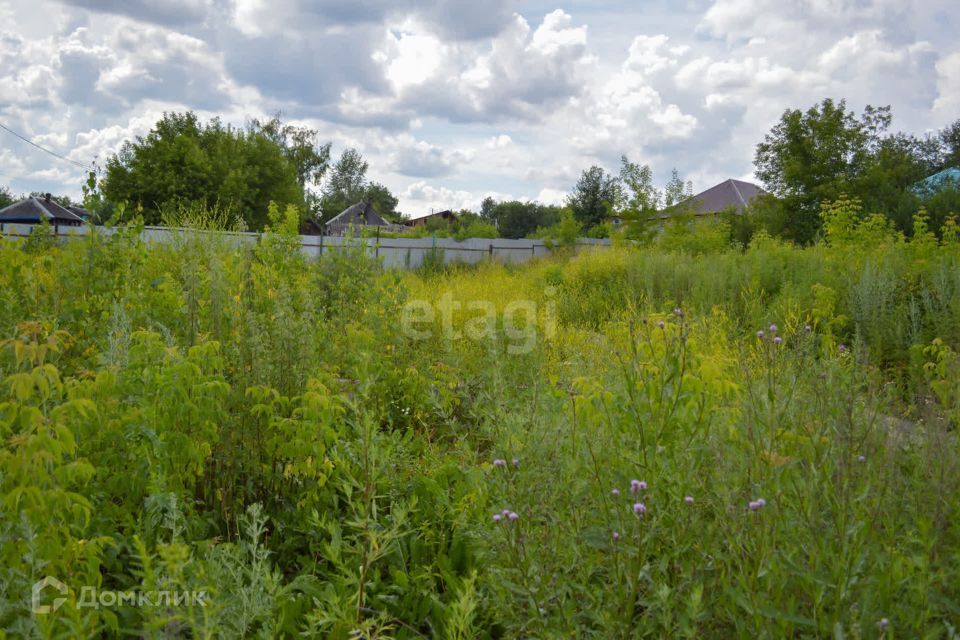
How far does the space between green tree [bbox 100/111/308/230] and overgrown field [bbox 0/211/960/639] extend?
21459 mm

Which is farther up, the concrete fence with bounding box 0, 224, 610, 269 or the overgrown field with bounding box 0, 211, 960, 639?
the concrete fence with bounding box 0, 224, 610, 269

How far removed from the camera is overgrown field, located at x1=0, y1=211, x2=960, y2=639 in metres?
1.48

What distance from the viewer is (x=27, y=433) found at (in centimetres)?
169

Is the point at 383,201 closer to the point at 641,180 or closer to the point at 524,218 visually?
the point at 524,218

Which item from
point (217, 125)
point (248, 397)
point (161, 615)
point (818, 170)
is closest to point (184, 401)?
point (248, 397)

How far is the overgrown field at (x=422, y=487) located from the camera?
4.85 ft

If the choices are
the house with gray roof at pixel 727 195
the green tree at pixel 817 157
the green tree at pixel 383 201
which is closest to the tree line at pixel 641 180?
the green tree at pixel 817 157

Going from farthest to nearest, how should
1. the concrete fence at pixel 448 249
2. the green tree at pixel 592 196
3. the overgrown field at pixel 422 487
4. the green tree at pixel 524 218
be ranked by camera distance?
the green tree at pixel 524 218
the green tree at pixel 592 196
the concrete fence at pixel 448 249
the overgrown field at pixel 422 487

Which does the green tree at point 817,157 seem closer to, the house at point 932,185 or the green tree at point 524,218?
the house at point 932,185

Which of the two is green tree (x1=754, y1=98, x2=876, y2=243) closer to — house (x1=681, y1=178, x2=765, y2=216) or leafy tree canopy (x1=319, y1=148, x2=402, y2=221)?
house (x1=681, y1=178, x2=765, y2=216)

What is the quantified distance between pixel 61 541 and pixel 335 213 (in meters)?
50.0

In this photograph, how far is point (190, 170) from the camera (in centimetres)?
2488

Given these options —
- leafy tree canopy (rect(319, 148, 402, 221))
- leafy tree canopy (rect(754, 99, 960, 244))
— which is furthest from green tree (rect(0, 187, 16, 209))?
leafy tree canopy (rect(754, 99, 960, 244))

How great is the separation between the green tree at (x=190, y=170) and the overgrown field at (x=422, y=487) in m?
21.5
